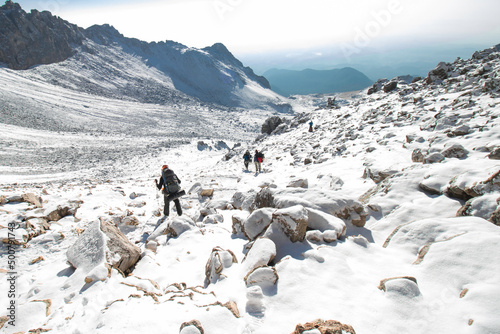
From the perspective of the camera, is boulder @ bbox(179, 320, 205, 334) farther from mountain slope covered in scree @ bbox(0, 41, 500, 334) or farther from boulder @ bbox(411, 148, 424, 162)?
boulder @ bbox(411, 148, 424, 162)

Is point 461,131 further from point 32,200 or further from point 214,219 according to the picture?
point 32,200

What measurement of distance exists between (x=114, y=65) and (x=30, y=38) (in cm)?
2291

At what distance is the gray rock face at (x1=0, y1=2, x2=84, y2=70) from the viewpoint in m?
69.1

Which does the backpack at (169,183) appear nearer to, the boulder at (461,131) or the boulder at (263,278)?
the boulder at (263,278)

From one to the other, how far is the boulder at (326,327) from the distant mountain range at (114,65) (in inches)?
3220

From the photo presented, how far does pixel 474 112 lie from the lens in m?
11.4

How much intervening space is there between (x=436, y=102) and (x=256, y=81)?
138 metres

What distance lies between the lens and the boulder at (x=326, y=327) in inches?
104

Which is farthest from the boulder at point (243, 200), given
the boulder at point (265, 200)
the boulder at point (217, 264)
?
the boulder at point (217, 264)

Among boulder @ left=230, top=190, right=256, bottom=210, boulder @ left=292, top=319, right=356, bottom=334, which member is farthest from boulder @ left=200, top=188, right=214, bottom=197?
boulder @ left=292, top=319, right=356, bottom=334

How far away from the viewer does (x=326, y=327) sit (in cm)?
269

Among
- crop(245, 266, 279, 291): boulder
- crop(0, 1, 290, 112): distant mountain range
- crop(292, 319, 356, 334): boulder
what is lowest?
crop(245, 266, 279, 291): boulder

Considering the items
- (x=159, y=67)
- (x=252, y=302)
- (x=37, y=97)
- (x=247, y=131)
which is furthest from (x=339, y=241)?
(x=159, y=67)

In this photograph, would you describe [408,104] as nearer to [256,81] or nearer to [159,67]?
[159,67]
